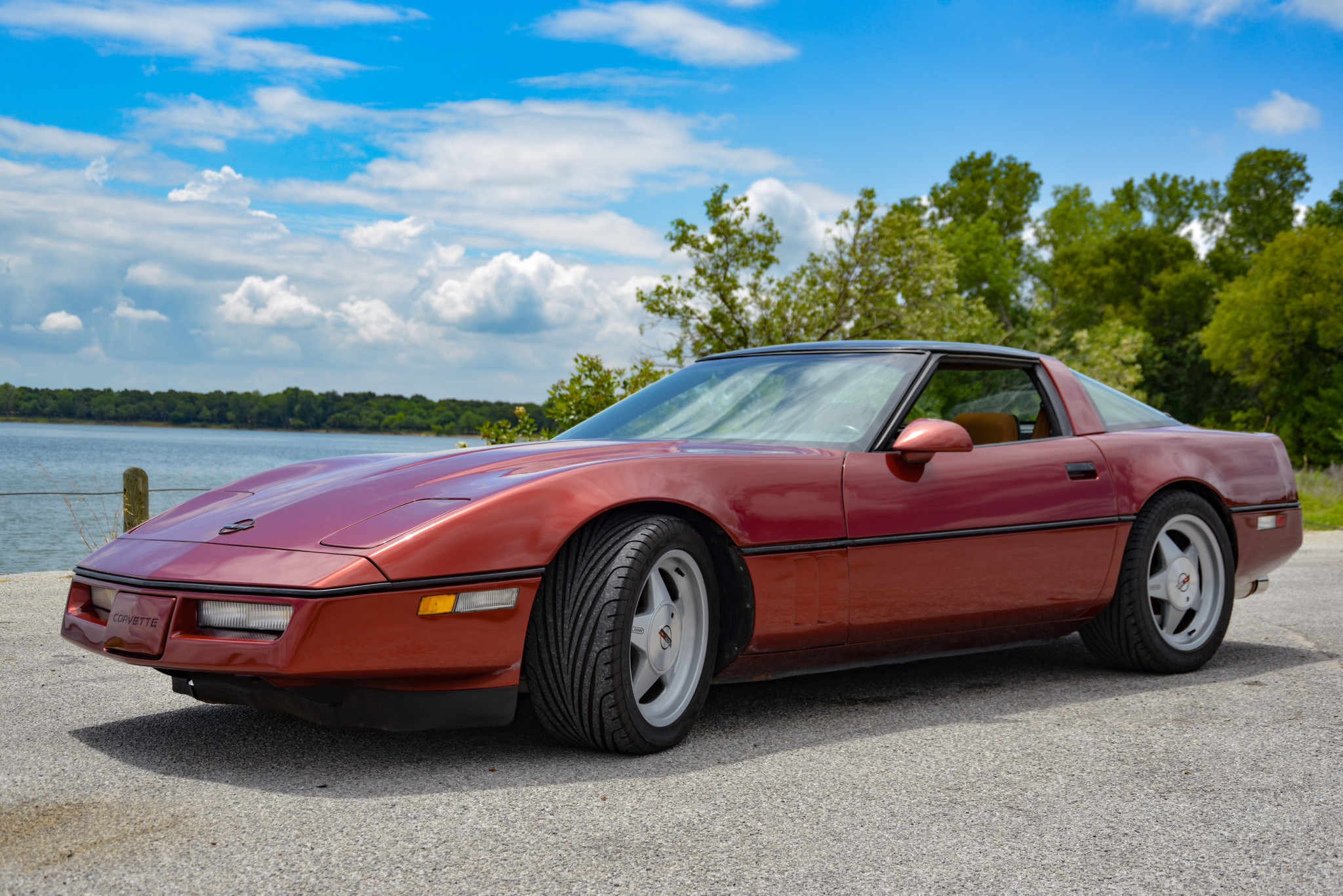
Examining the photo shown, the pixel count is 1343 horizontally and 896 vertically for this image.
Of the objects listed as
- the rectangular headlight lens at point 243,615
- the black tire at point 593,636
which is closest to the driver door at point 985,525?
the black tire at point 593,636

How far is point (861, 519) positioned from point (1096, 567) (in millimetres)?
1284

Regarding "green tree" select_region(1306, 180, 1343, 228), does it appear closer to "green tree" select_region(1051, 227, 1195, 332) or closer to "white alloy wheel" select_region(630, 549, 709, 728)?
"green tree" select_region(1051, 227, 1195, 332)

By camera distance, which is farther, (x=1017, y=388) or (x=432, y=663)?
(x=1017, y=388)

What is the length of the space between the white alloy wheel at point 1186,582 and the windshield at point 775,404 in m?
1.46

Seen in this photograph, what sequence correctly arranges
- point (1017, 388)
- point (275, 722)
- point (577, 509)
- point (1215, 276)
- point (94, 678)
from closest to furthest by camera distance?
point (577, 509) < point (275, 722) < point (94, 678) < point (1017, 388) < point (1215, 276)

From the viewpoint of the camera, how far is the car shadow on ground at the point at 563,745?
3.00 m

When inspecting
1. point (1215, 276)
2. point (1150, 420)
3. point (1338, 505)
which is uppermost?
point (1215, 276)

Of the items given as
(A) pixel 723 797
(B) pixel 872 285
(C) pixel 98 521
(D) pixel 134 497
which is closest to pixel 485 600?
(A) pixel 723 797

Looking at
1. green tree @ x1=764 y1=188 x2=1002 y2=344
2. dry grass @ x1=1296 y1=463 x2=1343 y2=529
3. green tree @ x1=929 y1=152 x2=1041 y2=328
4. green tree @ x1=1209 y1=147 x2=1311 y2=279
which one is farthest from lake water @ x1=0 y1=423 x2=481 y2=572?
green tree @ x1=1209 y1=147 x2=1311 y2=279

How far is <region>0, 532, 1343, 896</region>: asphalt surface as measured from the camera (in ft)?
7.53

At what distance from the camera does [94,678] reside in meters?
4.27

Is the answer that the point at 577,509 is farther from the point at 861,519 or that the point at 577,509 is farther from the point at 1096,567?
the point at 1096,567

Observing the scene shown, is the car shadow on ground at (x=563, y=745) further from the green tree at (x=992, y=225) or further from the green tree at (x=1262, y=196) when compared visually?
the green tree at (x=1262, y=196)

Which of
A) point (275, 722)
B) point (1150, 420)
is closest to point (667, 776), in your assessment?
point (275, 722)
